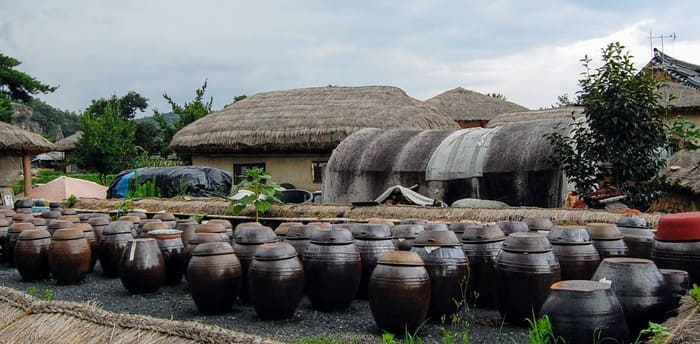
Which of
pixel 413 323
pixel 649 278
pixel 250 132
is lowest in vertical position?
pixel 413 323

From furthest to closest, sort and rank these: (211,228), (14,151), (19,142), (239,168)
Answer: (239,168) < (14,151) < (19,142) < (211,228)

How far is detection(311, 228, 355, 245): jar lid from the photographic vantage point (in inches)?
181

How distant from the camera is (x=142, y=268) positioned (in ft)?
17.3

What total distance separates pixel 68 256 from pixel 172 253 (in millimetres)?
1063

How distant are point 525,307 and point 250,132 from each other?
13298 millimetres

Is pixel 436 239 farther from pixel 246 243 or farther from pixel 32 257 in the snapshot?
pixel 32 257

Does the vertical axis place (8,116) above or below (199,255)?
above

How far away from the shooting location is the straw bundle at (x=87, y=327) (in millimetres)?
3346

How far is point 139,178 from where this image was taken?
44.7 feet

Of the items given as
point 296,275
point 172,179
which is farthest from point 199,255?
point 172,179

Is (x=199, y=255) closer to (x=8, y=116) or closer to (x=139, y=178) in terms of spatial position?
(x=139, y=178)

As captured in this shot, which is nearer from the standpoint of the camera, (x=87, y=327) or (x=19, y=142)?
(x=87, y=327)

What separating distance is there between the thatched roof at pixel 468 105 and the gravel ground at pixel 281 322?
1825 centimetres

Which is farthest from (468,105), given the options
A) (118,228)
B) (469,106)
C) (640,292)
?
(640,292)
